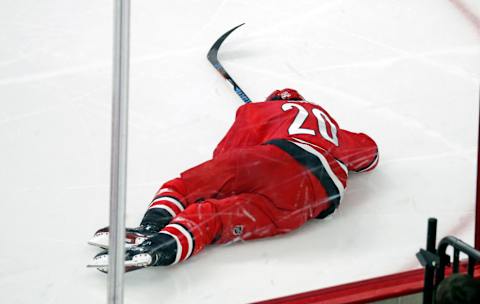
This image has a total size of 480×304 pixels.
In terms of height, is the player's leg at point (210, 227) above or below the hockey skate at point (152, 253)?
above

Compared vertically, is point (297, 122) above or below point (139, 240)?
above

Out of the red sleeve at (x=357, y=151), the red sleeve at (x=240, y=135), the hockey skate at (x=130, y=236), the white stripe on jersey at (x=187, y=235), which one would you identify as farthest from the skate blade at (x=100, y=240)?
the red sleeve at (x=357, y=151)

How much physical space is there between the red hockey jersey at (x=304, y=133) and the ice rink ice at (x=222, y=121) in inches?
0.8

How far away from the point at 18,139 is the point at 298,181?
1.50 feet

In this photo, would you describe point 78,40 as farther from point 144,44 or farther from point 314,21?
point 314,21

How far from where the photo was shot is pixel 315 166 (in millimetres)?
1232

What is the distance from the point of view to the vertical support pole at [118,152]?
1.03 metres

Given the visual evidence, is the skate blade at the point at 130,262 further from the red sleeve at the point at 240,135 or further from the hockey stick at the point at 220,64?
the hockey stick at the point at 220,64

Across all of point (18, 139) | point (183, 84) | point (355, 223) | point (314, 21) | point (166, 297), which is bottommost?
point (166, 297)

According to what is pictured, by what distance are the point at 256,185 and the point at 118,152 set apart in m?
0.24

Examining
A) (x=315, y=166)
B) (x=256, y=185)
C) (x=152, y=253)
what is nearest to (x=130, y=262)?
(x=152, y=253)

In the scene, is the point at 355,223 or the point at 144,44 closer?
the point at 144,44

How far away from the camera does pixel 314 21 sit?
1.30 meters

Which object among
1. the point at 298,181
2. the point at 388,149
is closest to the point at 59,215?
the point at 298,181
